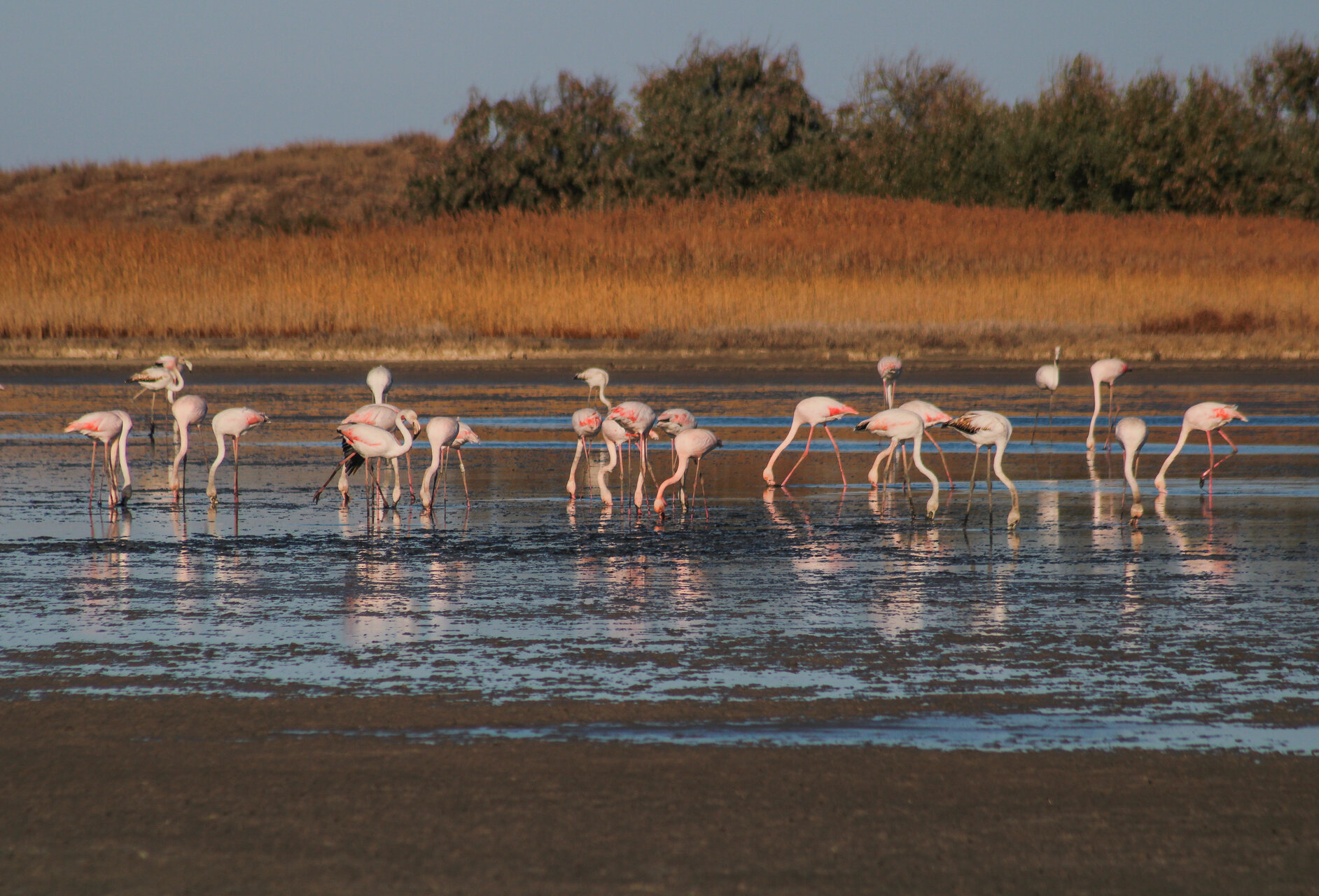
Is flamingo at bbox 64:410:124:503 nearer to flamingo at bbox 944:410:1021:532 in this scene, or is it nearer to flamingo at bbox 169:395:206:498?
flamingo at bbox 169:395:206:498

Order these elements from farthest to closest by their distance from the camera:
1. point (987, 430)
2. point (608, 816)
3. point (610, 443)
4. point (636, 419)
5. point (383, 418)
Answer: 1. point (610, 443)
2. point (636, 419)
3. point (383, 418)
4. point (987, 430)
5. point (608, 816)

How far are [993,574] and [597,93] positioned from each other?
47068 millimetres

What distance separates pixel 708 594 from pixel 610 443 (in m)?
3.65

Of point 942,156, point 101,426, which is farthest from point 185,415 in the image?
point 942,156

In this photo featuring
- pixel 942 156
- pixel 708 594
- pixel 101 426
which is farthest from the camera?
pixel 942 156

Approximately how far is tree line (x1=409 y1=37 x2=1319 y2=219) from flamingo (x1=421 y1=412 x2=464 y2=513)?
39.6 metres

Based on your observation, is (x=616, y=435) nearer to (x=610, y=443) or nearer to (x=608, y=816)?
(x=610, y=443)

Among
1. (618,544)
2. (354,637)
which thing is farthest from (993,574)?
(354,637)

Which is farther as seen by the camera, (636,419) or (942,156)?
(942,156)

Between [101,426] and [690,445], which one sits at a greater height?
[101,426]

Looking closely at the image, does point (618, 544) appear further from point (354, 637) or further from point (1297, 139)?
point (1297, 139)

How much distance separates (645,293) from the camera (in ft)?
90.0

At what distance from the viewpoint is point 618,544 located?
812 centimetres

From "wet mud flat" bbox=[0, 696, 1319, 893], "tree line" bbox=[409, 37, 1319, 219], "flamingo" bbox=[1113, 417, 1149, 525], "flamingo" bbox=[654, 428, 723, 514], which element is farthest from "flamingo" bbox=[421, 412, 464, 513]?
"tree line" bbox=[409, 37, 1319, 219]
